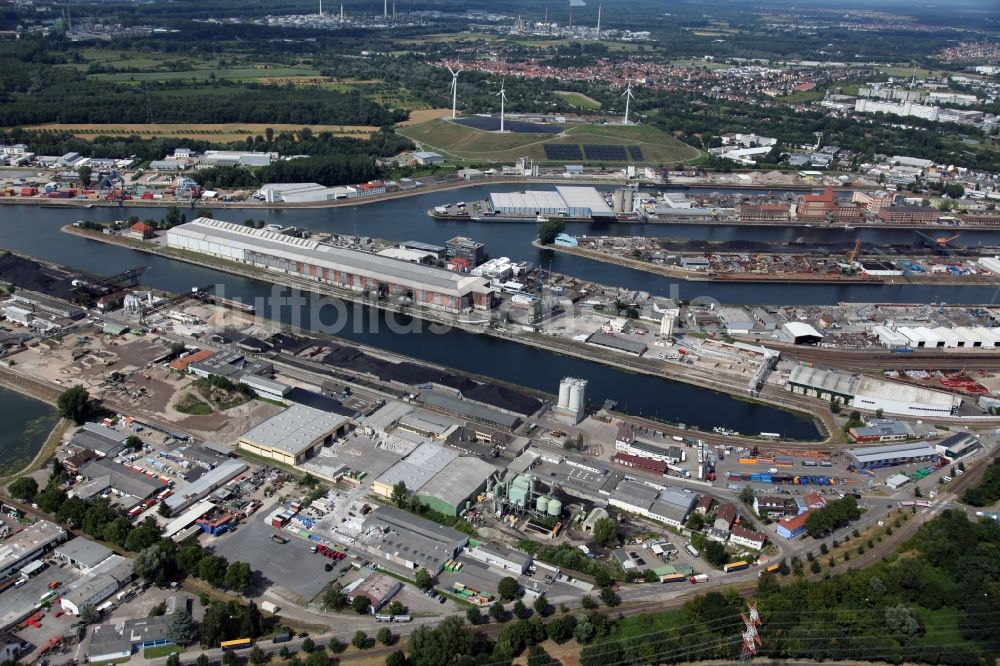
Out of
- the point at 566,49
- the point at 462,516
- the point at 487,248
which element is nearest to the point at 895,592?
the point at 462,516

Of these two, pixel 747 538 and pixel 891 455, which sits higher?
pixel 891 455

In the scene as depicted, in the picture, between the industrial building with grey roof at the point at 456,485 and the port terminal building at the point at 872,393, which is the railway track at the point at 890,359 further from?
the industrial building with grey roof at the point at 456,485

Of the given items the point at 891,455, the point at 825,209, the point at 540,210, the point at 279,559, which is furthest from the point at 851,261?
the point at 279,559

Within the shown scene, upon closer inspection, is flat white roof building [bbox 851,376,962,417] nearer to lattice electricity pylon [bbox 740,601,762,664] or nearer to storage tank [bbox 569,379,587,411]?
storage tank [bbox 569,379,587,411]

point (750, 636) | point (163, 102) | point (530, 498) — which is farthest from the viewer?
point (163, 102)

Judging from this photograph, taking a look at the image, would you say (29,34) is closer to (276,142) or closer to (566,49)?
(276,142)

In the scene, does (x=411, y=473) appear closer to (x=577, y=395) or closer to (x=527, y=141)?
(x=577, y=395)

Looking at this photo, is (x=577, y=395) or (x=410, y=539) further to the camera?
(x=577, y=395)
